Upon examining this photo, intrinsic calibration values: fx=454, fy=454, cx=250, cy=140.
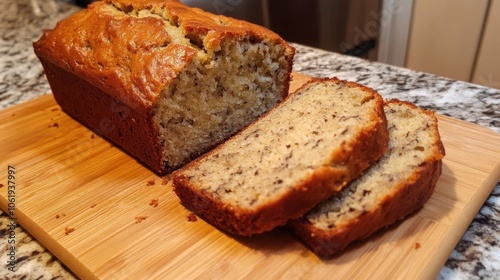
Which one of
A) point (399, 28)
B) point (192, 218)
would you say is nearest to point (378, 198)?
point (192, 218)

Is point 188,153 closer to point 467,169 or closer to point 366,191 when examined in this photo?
point 366,191

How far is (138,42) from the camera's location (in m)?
2.09

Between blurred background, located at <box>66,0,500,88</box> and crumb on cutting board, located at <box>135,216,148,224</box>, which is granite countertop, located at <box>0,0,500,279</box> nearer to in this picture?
crumb on cutting board, located at <box>135,216,148,224</box>

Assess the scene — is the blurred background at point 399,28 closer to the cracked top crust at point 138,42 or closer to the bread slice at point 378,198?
the cracked top crust at point 138,42

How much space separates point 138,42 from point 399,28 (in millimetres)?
3125

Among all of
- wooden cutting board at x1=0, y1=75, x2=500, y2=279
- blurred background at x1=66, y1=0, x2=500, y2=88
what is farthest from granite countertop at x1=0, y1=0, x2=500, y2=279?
blurred background at x1=66, y1=0, x2=500, y2=88

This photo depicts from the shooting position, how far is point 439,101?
2660 millimetres

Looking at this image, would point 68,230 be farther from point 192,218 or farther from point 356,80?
point 356,80

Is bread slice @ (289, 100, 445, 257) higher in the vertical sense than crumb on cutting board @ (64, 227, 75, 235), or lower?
higher

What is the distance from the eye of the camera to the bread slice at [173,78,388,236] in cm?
154

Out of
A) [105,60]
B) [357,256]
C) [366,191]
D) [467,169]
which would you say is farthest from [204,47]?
[467,169]

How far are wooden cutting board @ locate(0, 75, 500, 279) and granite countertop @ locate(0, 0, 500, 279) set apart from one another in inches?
2.4

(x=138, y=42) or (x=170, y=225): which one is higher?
(x=138, y=42)

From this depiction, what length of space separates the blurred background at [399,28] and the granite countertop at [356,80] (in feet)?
2.75
